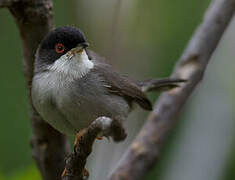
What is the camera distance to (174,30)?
595 centimetres

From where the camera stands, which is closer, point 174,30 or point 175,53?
point 174,30

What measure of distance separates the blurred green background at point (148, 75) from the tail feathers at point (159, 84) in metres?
0.15

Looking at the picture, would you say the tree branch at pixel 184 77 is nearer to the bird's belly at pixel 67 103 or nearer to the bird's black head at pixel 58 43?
the bird's belly at pixel 67 103

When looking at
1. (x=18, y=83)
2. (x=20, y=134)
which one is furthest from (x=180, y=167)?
(x=18, y=83)

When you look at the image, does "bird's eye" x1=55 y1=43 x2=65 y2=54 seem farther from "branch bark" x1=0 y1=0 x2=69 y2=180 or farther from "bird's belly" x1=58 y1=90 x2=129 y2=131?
"bird's belly" x1=58 y1=90 x2=129 y2=131

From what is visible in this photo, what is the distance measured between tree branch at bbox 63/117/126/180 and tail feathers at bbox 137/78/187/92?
1884mm

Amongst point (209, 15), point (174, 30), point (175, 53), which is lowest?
point (175, 53)

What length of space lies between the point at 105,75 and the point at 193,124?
1.01m

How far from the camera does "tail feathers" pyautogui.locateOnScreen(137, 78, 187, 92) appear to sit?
4898 millimetres

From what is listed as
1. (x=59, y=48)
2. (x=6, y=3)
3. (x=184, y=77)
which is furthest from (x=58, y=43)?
(x=184, y=77)

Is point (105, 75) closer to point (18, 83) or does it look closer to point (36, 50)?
point (36, 50)

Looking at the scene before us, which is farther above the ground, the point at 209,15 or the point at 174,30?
the point at 209,15

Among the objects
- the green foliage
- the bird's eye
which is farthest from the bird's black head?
the green foliage

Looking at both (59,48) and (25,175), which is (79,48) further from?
(25,175)
